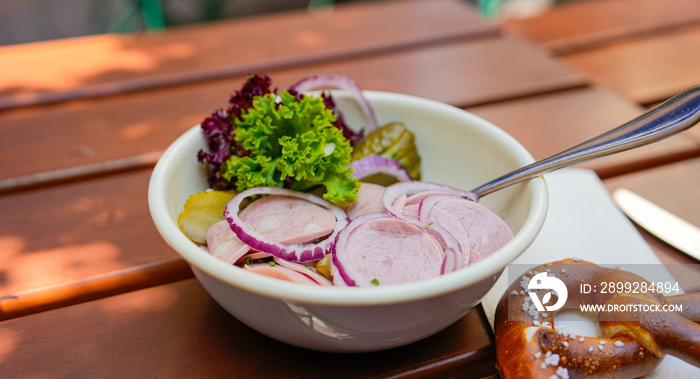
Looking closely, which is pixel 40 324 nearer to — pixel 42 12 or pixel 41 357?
pixel 41 357

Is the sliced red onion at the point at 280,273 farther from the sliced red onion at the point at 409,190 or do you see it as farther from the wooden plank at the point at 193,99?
the wooden plank at the point at 193,99

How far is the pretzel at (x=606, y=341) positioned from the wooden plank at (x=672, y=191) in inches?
9.8

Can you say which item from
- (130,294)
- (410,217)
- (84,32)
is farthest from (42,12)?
(410,217)

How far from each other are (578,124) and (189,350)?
1505 millimetres

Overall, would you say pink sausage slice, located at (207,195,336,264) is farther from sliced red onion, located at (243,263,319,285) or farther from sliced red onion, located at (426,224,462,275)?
sliced red onion, located at (426,224,462,275)

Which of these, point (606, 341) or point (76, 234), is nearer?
point (606, 341)

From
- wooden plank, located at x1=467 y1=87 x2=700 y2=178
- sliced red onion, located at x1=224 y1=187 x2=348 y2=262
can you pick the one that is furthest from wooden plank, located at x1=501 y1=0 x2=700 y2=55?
sliced red onion, located at x1=224 y1=187 x2=348 y2=262

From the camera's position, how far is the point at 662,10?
2.87 m

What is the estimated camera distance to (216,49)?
2.50 meters

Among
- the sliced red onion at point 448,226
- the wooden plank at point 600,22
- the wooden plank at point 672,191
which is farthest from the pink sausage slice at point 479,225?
the wooden plank at point 600,22

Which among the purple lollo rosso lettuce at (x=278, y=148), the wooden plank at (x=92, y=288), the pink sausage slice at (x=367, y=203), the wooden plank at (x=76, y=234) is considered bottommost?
the wooden plank at (x=92, y=288)

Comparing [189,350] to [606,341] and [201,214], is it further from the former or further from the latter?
[606,341]

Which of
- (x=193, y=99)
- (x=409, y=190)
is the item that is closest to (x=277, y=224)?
(x=409, y=190)

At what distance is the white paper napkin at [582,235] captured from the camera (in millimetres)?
1263
